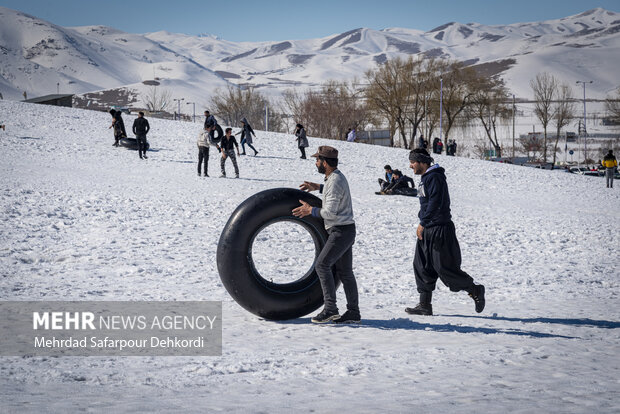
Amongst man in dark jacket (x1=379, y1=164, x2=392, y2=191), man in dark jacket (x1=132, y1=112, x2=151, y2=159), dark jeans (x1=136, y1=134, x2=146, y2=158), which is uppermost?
man in dark jacket (x1=132, y1=112, x2=151, y2=159)

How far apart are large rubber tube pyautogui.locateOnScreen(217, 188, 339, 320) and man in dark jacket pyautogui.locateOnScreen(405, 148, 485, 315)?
1103 millimetres

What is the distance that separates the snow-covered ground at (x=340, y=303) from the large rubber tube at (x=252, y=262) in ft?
0.66

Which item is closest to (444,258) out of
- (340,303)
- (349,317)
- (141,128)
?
(349,317)

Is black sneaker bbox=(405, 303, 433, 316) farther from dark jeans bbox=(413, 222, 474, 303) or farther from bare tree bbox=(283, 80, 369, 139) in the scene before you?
bare tree bbox=(283, 80, 369, 139)

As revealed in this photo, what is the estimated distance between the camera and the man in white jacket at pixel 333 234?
5465 millimetres

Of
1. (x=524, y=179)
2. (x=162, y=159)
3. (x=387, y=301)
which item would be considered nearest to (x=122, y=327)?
(x=387, y=301)

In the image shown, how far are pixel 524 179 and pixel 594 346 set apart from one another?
71.5 feet

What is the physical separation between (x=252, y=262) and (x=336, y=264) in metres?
0.83

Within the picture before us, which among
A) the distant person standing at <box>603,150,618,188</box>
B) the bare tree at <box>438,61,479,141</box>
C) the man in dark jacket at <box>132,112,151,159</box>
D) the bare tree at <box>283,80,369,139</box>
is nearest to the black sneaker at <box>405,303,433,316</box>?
the man in dark jacket at <box>132,112,151,159</box>

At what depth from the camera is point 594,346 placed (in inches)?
197

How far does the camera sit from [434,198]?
5.92 metres

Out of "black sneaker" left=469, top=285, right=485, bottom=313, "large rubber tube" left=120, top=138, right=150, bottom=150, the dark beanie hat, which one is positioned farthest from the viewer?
"large rubber tube" left=120, top=138, right=150, bottom=150

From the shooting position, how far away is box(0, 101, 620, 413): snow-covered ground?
3.59 m

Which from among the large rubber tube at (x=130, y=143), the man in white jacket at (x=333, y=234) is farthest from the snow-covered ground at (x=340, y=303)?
the large rubber tube at (x=130, y=143)
